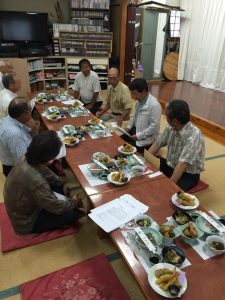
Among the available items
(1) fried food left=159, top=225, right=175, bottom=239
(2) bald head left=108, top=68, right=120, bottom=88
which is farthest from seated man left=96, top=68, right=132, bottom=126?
(1) fried food left=159, top=225, right=175, bottom=239

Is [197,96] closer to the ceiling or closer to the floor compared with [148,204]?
closer to the floor

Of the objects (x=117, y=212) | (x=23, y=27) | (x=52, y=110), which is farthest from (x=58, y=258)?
A: (x=23, y=27)

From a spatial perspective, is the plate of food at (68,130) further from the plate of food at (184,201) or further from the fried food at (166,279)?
the fried food at (166,279)

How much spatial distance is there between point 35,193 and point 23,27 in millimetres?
5216

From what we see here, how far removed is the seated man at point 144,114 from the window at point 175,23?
504 centimetres

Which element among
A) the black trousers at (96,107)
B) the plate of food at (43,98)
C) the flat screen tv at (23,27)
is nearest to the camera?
the plate of food at (43,98)

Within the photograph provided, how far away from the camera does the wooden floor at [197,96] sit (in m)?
4.68

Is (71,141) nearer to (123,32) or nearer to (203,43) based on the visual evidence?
(123,32)

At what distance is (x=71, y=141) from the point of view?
2.31m

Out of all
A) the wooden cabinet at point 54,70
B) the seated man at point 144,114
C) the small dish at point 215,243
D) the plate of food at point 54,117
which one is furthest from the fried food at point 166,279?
the wooden cabinet at point 54,70

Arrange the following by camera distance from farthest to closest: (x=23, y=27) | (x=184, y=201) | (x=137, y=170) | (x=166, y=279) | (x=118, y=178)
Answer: (x=23, y=27)
(x=137, y=170)
(x=118, y=178)
(x=184, y=201)
(x=166, y=279)

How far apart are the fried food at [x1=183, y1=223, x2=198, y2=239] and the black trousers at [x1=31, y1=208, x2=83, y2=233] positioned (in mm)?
1016

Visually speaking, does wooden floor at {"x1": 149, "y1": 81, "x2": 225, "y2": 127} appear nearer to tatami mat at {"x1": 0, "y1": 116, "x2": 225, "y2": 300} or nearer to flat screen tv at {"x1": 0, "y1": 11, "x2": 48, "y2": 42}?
tatami mat at {"x1": 0, "y1": 116, "x2": 225, "y2": 300}

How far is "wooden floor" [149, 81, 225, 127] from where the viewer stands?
468 centimetres
